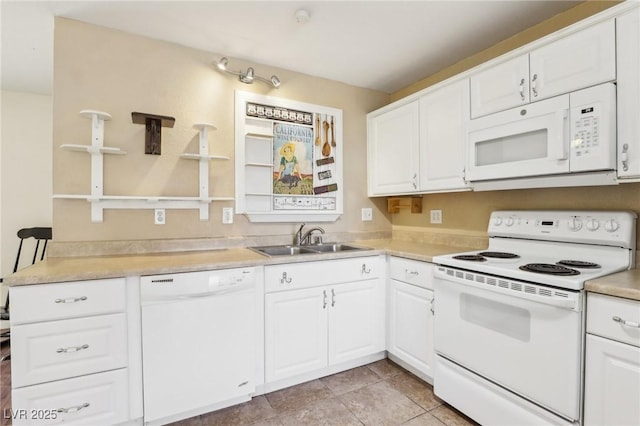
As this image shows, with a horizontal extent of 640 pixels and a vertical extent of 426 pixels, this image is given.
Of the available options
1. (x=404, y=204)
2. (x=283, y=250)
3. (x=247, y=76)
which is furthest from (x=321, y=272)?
(x=247, y=76)

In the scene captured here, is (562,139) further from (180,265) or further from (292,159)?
(180,265)

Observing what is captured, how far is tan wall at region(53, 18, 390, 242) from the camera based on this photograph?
1.88 meters

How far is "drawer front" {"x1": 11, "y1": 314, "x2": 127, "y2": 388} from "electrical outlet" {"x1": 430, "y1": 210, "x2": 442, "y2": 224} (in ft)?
7.71

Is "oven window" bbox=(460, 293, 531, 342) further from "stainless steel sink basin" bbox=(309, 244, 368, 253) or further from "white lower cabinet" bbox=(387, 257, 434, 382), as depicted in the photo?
"stainless steel sink basin" bbox=(309, 244, 368, 253)

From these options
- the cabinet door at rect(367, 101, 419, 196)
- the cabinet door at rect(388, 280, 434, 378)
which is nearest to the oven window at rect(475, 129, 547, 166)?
the cabinet door at rect(367, 101, 419, 196)

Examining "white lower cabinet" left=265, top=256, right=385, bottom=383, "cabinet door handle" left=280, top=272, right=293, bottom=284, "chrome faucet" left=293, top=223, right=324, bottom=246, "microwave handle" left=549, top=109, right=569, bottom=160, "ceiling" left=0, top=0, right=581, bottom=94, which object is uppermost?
"ceiling" left=0, top=0, right=581, bottom=94

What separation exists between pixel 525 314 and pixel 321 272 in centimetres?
114

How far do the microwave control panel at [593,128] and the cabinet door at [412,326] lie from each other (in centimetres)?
107

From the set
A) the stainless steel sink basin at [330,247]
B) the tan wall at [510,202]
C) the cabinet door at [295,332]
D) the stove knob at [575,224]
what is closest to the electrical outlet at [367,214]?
the tan wall at [510,202]

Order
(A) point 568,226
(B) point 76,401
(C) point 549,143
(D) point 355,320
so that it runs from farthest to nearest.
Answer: (D) point 355,320 < (A) point 568,226 < (C) point 549,143 < (B) point 76,401

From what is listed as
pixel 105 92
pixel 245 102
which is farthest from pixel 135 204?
pixel 245 102

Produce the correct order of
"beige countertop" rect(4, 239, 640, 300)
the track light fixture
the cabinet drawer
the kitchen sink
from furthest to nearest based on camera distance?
1. the kitchen sink
2. the track light fixture
3. the cabinet drawer
4. "beige countertop" rect(4, 239, 640, 300)

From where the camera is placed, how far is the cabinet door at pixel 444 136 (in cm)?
204

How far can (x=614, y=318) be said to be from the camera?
1138mm
